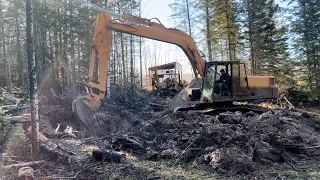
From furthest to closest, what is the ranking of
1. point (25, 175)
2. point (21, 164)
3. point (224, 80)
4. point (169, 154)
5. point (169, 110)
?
1. point (169, 110)
2. point (224, 80)
3. point (169, 154)
4. point (21, 164)
5. point (25, 175)

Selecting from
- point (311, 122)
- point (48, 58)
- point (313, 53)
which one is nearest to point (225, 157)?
point (311, 122)

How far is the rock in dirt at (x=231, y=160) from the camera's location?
4.69 meters

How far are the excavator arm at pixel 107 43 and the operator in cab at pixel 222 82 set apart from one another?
857 millimetres

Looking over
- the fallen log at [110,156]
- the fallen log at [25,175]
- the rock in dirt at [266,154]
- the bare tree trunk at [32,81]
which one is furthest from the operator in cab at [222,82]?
the fallen log at [25,175]

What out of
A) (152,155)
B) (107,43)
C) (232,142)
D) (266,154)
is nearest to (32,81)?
(152,155)

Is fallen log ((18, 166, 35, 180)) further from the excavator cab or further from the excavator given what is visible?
the excavator cab

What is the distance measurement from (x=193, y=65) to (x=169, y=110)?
2738 mm

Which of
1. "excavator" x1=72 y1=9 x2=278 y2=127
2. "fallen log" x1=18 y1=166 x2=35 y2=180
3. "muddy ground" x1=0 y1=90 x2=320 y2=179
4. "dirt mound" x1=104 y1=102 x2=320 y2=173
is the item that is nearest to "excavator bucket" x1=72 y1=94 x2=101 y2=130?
"excavator" x1=72 y1=9 x2=278 y2=127

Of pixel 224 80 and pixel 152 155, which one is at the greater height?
pixel 224 80

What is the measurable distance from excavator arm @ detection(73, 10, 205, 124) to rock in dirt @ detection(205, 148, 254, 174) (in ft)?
14.0

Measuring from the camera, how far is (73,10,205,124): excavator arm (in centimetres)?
779

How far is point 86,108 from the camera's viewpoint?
775 cm

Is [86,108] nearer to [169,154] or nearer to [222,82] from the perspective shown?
[169,154]

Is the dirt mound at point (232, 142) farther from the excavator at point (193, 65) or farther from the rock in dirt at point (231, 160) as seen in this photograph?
the excavator at point (193, 65)
